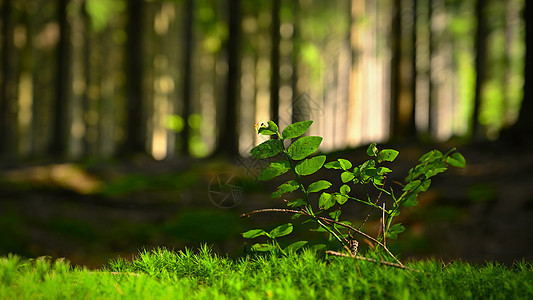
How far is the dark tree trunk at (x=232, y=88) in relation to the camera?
41.0 feet

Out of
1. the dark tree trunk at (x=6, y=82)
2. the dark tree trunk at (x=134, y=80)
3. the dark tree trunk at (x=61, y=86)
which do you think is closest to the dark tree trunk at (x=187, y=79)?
the dark tree trunk at (x=134, y=80)

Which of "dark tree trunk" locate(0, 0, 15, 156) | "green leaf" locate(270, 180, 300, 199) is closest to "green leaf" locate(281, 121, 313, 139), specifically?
"green leaf" locate(270, 180, 300, 199)

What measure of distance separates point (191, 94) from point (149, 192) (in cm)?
845

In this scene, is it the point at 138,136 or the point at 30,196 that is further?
the point at 138,136

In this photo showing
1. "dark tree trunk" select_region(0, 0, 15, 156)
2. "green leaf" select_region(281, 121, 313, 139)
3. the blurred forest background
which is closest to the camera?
"green leaf" select_region(281, 121, 313, 139)

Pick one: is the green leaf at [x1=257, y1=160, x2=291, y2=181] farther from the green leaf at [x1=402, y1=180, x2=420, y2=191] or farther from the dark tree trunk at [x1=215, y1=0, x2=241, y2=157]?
the dark tree trunk at [x1=215, y1=0, x2=241, y2=157]

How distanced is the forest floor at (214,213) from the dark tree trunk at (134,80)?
365 centimetres

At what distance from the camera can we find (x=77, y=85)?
31.4m

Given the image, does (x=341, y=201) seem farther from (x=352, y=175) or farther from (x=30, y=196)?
(x=30, y=196)

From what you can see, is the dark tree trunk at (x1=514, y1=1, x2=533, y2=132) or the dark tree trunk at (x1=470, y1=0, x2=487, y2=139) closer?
the dark tree trunk at (x1=514, y1=1, x2=533, y2=132)

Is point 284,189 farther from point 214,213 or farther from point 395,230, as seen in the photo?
point 214,213

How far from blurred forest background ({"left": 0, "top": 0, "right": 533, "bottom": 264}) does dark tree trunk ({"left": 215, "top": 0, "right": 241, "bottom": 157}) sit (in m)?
0.04

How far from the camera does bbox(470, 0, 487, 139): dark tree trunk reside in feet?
45.5

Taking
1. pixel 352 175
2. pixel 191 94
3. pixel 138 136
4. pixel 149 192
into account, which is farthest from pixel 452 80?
pixel 352 175
